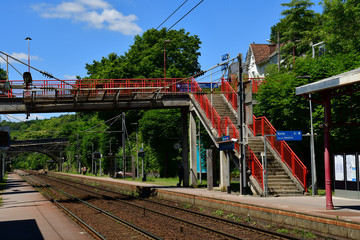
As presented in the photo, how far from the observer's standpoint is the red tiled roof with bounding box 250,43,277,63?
250 ft

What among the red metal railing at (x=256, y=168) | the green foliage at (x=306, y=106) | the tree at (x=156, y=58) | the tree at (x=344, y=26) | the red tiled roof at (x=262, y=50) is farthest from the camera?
the red tiled roof at (x=262, y=50)

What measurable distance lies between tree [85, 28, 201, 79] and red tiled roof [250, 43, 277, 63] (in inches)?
618

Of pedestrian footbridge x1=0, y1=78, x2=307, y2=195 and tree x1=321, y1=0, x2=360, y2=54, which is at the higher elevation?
tree x1=321, y1=0, x2=360, y2=54

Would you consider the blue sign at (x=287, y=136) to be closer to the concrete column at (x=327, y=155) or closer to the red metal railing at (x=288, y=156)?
the red metal railing at (x=288, y=156)

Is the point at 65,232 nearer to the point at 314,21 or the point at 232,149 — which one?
the point at 232,149

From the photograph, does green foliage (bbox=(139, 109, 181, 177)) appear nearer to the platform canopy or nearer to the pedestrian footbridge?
the pedestrian footbridge

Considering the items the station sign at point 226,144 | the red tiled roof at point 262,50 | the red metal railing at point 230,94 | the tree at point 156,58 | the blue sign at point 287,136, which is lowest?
the station sign at point 226,144

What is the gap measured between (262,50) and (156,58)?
85.7ft

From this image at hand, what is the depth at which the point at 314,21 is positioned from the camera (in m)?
51.5

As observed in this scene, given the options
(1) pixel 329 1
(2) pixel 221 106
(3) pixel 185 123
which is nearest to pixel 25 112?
(3) pixel 185 123

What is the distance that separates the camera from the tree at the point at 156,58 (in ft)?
198

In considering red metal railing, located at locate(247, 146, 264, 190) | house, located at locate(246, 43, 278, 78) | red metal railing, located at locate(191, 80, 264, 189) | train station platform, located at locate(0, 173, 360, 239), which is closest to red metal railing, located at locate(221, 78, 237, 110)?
red metal railing, located at locate(191, 80, 264, 189)

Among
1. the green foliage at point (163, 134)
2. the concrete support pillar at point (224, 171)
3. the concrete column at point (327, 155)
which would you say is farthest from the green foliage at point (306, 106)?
the green foliage at point (163, 134)

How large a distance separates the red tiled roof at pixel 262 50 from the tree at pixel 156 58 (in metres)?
15.7
